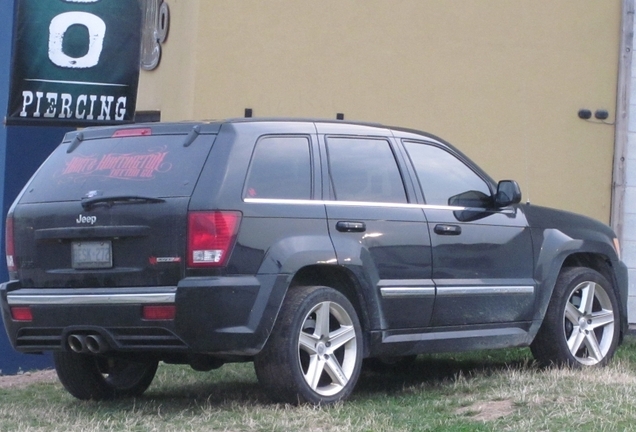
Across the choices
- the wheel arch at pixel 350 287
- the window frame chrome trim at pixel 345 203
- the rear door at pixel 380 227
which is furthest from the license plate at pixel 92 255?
the rear door at pixel 380 227

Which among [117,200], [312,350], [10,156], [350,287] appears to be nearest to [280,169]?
[350,287]

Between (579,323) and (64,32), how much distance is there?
4556 mm

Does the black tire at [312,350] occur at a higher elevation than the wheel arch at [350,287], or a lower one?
lower

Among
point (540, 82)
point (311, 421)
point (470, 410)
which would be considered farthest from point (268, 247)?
point (540, 82)

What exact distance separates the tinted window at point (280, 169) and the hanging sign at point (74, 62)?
2.88m

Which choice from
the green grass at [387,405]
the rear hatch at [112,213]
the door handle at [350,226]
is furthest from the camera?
the door handle at [350,226]

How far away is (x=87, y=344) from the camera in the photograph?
6.84 m

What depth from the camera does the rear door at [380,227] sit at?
7.21 metres

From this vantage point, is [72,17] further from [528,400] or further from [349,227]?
[528,400]

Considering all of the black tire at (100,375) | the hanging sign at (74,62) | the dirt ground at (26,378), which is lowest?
the dirt ground at (26,378)

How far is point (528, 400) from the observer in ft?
22.3

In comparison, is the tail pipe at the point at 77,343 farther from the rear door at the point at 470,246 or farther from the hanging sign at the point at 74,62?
the hanging sign at the point at 74,62

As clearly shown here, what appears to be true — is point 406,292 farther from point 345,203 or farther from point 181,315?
point 181,315

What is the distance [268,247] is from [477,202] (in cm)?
203
